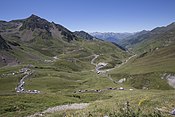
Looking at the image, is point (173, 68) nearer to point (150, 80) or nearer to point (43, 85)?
point (150, 80)

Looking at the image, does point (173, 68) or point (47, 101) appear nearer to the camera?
point (47, 101)

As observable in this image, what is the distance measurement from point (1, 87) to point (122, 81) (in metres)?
63.2

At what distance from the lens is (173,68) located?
381 ft

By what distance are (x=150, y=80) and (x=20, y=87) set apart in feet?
205

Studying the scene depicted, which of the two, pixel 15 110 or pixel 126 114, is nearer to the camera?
pixel 126 114

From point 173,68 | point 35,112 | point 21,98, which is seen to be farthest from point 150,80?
point 35,112

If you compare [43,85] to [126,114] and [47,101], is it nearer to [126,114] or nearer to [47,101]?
[47,101]

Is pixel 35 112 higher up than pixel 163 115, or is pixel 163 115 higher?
pixel 163 115

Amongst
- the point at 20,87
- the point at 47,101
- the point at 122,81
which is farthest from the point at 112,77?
the point at 47,101

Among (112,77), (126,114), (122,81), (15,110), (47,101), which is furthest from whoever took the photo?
(112,77)

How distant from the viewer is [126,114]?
72.8ft

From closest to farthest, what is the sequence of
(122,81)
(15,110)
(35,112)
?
Answer: 1. (35,112)
2. (15,110)
3. (122,81)

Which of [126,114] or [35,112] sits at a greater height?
[126,114]

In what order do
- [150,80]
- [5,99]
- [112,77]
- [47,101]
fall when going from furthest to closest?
[112,77] < [150,80] < [47,101] < [5,99]
